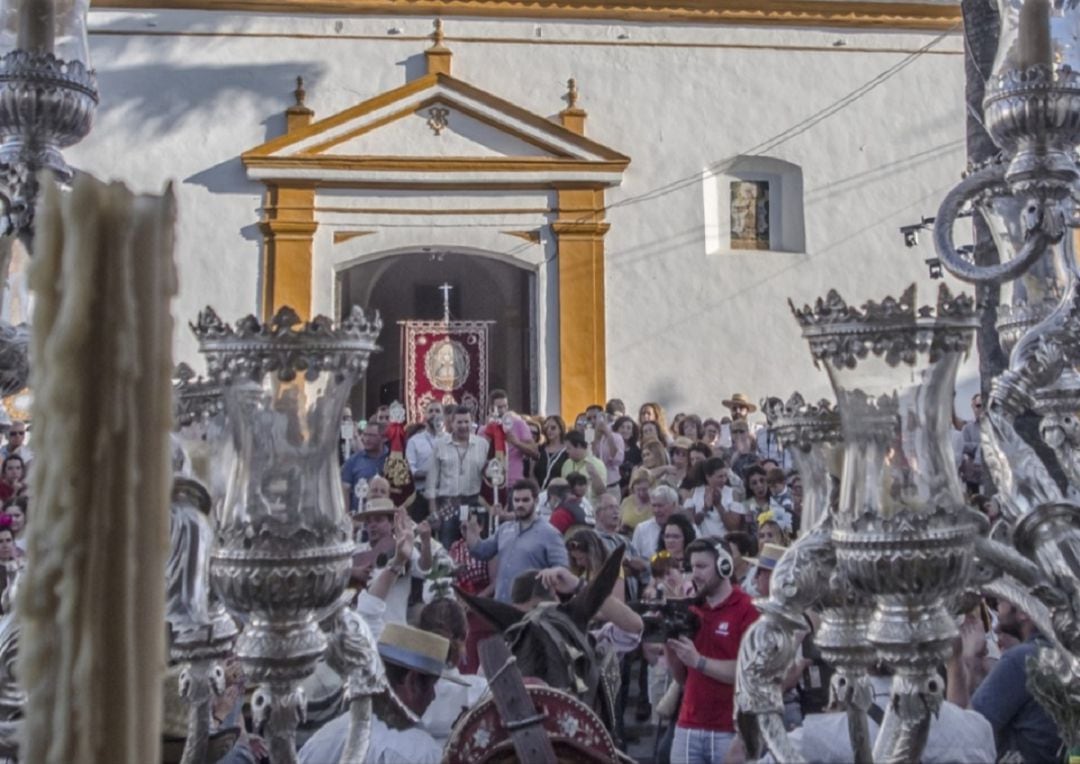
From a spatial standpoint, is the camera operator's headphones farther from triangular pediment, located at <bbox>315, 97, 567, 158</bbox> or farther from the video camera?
triangular pediment, located at <bbox>315, 97, 567, 158</bbox>

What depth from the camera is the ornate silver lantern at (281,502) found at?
2.01 meters

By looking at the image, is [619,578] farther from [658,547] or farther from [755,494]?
[755,494]

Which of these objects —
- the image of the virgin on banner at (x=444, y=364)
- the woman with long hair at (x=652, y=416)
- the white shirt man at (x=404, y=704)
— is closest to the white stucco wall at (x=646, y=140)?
the image of the virgin on banner at (x=444, y=364)

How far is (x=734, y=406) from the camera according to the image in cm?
1245

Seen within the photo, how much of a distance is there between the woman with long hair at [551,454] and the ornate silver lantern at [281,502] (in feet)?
23.1

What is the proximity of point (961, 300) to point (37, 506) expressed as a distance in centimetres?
155

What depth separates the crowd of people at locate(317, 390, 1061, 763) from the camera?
12.3 feet

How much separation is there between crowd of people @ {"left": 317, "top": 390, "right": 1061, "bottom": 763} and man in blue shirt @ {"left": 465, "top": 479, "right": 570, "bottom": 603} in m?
0.01

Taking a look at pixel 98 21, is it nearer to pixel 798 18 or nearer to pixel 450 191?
pixel 450 191

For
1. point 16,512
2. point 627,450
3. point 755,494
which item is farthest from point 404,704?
point 627,450

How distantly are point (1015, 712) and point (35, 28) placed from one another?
3.00 meters

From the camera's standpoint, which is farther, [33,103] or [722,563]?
[722,563]

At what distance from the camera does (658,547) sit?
24.2 ft

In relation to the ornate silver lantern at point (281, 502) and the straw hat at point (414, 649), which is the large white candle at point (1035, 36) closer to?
the ornate silver lantern at point (281, 502)
